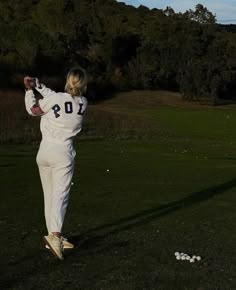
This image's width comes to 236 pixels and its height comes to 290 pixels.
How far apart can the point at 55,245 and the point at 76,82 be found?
2.02 meters

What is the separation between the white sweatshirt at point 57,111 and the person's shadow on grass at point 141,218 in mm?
1628

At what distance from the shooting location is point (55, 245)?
7895 mm

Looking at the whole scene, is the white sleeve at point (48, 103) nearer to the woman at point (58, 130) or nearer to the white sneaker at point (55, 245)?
the woman at point (58, 130)

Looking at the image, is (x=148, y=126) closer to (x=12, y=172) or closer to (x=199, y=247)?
(x=12, y=172)

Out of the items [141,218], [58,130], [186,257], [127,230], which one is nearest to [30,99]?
A: [58,130]

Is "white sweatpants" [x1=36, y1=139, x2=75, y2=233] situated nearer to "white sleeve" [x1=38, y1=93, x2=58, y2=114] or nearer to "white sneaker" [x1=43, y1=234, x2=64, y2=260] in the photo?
"white sneaker" [x1=43, y1=234, x2=64, y2=260]

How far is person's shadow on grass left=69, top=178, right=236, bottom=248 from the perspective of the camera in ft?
30.1

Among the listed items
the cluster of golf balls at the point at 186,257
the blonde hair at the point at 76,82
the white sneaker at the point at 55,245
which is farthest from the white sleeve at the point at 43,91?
the cluster of golf balls at the point at 186,257

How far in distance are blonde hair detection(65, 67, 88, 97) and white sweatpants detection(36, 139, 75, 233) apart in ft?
2.20

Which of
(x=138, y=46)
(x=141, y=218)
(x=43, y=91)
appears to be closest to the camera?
(x=43, y=91)

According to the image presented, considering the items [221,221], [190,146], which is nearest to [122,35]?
[190,146]

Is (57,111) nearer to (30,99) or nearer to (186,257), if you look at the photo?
(30,99)

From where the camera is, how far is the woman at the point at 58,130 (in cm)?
800

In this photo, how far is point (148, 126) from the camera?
56.0 meters
